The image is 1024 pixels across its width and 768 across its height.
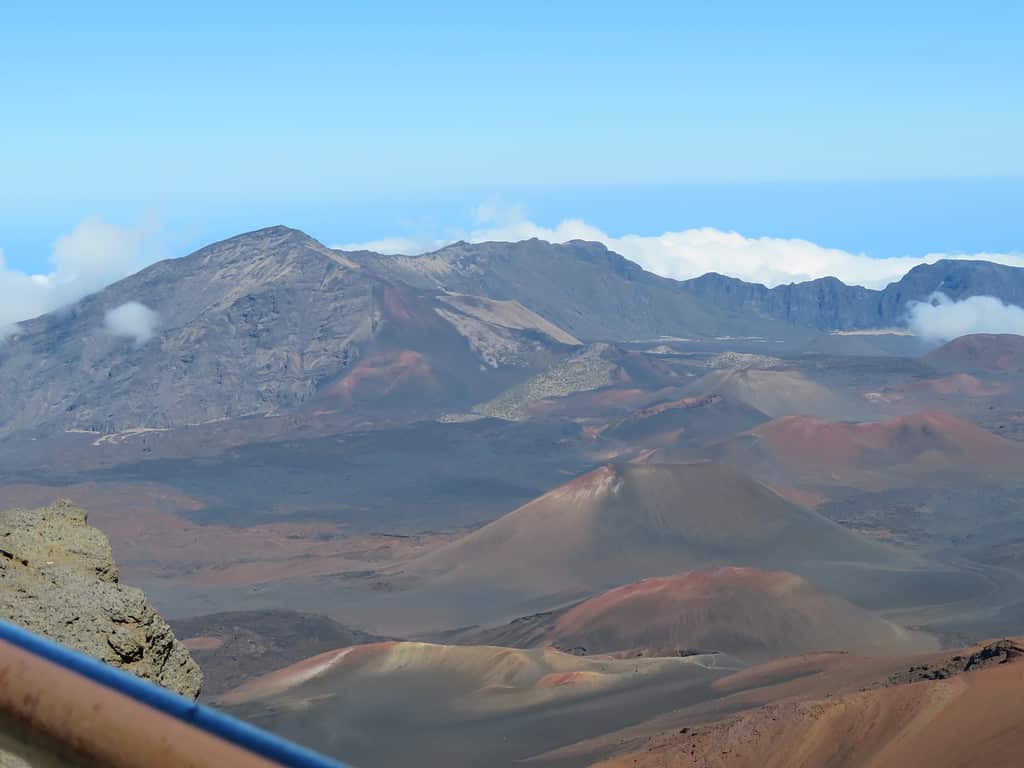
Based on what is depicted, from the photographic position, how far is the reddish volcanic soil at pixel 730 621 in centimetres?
5638

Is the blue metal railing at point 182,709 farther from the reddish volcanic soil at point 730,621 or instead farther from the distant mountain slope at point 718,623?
the reddish volcanic soil at point 730,621

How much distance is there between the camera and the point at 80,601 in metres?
8.06

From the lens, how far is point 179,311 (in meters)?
176

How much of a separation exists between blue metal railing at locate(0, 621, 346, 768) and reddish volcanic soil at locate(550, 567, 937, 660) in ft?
174

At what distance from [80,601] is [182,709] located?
214 inches

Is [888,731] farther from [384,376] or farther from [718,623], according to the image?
[384,376]

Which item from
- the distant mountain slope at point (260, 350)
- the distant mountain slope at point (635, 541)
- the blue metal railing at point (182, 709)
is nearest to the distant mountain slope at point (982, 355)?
the distant mountain slope at point (260, 350)

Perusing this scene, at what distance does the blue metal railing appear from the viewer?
2.77m

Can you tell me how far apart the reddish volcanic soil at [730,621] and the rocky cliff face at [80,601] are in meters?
46.9

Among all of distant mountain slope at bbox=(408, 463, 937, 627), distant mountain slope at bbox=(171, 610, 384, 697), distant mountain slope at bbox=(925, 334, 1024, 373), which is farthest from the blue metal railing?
distant mountain slope at bbox=(925, 334, 1024, 373)

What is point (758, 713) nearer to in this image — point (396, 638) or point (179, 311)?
point (396, 638)

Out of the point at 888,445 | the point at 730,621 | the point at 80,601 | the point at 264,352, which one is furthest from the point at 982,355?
the point at 80,601

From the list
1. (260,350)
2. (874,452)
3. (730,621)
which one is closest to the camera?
(730,621)

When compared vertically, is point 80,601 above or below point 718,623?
above
